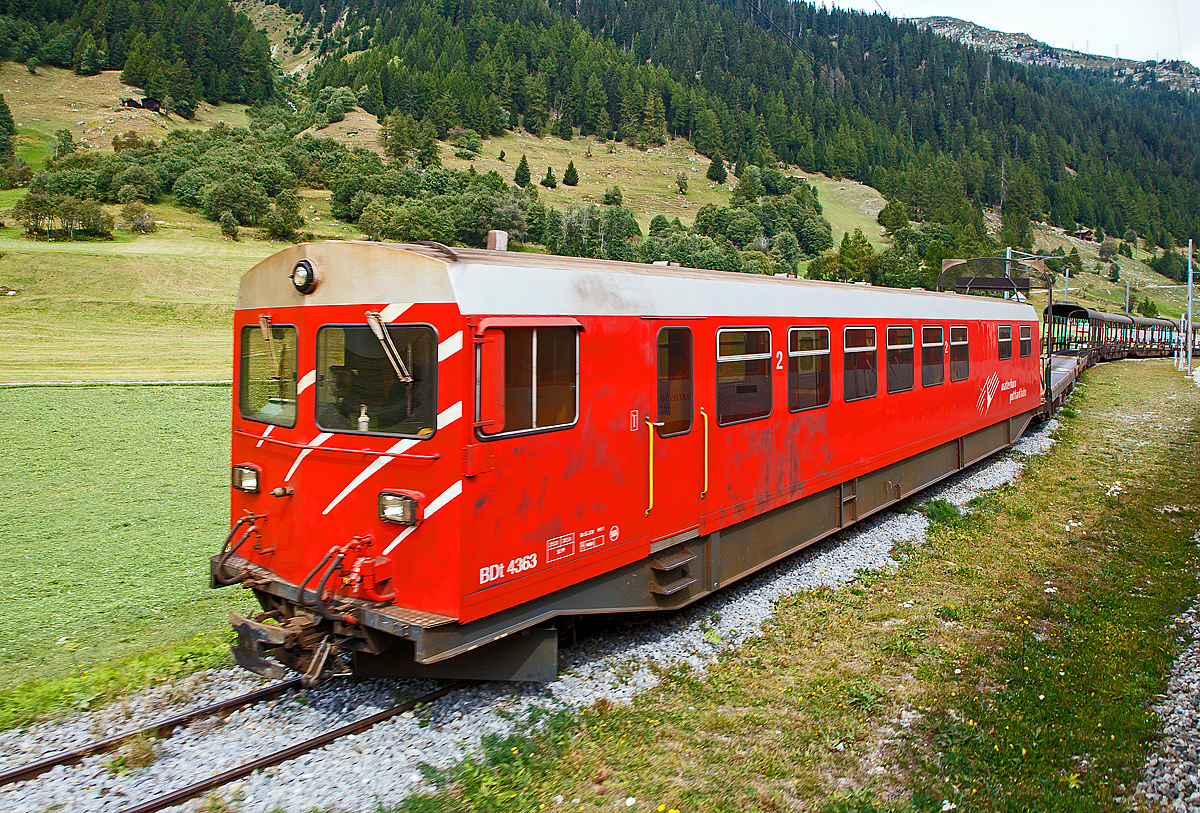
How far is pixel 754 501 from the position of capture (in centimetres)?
831

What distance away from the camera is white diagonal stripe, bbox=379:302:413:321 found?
17.9 ft

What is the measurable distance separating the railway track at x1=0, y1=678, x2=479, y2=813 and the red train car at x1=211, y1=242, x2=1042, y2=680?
420mm

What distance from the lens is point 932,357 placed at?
12367 millimetres

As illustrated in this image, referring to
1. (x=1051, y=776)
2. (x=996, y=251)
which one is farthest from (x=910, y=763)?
(x=996, y=251)

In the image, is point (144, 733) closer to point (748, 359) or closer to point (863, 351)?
point (748, 359)

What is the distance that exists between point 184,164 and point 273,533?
310ft

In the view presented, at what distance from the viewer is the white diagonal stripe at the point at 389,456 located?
17.2 ft

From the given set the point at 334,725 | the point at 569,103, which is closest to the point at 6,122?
the point at 569,103

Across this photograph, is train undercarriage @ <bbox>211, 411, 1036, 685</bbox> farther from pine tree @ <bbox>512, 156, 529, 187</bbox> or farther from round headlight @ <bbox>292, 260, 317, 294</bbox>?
pine tree @ <bbox>512, 156, 529, 187</bbox>

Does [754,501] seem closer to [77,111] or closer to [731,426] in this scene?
[731,426]

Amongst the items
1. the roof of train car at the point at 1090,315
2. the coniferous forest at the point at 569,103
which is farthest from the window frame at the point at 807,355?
the coniferous forest at the point at 569,103

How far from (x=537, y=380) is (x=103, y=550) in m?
8.17

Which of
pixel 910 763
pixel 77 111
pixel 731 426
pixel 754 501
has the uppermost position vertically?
pixel 77 111

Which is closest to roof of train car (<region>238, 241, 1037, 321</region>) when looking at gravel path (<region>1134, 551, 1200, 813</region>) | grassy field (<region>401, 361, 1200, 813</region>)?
grassy field (<region>401, 361, 1200, 813</region>)
